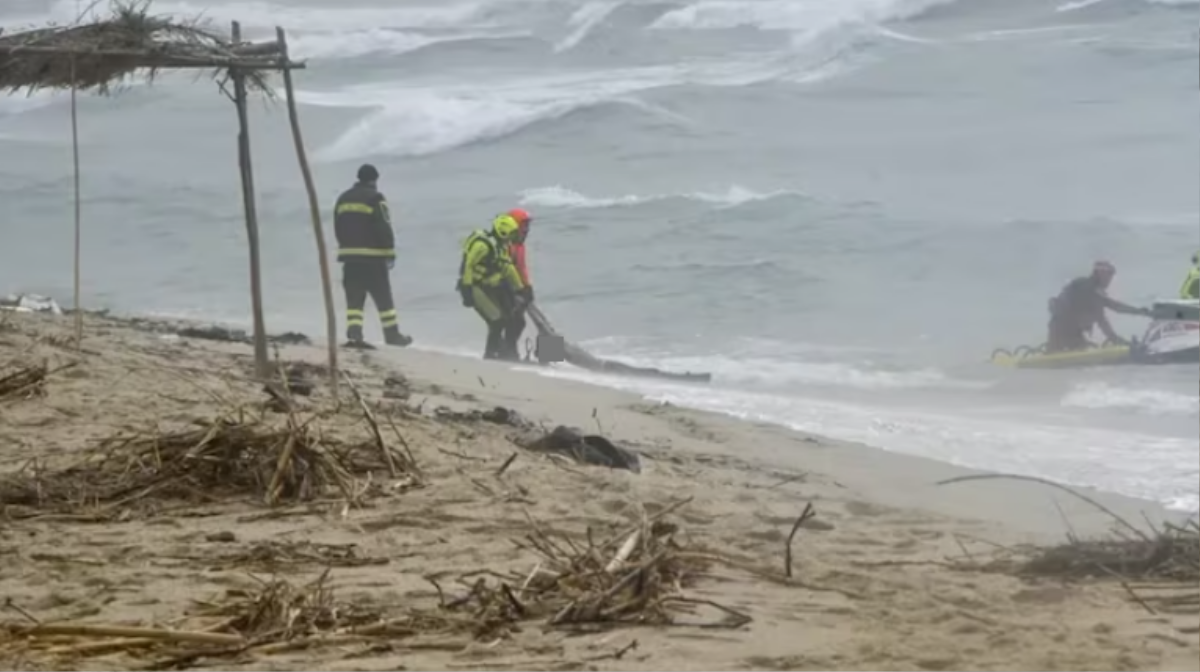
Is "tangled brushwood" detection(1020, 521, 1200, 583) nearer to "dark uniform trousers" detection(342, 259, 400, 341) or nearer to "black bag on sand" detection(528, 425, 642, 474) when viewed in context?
"black bag on sand" detection(528, 425, 642, 474)

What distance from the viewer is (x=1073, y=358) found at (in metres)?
13.5

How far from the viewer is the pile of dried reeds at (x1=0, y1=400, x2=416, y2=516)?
694cm

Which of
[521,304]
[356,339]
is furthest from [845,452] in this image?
[356,339]

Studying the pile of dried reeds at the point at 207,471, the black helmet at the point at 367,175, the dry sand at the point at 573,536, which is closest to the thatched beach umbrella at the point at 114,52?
the dry sand at the point at 573,536

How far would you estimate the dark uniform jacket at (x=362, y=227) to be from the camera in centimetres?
1482

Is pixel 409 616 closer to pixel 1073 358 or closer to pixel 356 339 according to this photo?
pixel 1073 358

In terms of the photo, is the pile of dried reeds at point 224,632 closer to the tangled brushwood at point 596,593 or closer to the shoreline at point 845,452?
the tangled brushwood at point 596,593

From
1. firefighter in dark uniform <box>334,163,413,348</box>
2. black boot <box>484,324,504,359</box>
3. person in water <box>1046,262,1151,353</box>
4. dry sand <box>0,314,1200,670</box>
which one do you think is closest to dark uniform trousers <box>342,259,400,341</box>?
Answer: firefighter in dark uniform <box>334,163,413,348</box>

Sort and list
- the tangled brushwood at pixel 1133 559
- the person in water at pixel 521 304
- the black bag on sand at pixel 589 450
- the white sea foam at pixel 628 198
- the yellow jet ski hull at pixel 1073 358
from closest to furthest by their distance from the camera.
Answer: the tangled brushwood at pixel 1133 559, the black bag on sand at pixel 589 450, the yellow jet ski hull at pixel 1073 358, the person in water at pixel 521 304, the white sea foam at pixel 628 198

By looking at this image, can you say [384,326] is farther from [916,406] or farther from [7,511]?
[7,511]

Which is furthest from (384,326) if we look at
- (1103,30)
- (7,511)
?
(1103,30)

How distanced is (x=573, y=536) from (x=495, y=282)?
27.9 ft

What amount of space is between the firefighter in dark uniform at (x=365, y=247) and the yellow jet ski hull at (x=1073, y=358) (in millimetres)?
Result: 4653

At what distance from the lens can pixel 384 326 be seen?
49.3ft
